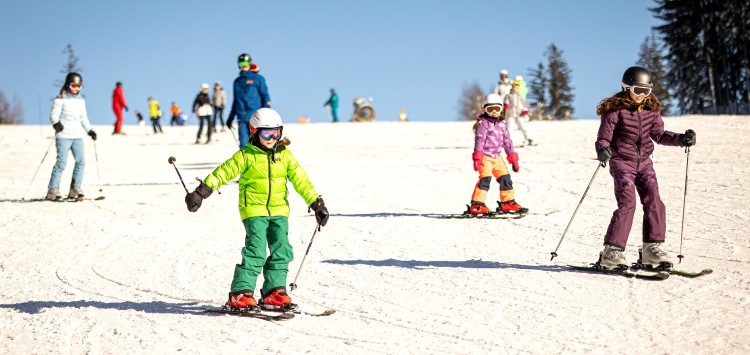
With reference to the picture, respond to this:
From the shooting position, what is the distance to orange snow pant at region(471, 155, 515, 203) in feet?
39.7

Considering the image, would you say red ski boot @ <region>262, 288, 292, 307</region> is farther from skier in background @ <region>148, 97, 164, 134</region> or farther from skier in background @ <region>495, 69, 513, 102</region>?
skier in background @ <region>148, 97, 164, 134</region>

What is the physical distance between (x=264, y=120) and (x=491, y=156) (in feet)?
19.7

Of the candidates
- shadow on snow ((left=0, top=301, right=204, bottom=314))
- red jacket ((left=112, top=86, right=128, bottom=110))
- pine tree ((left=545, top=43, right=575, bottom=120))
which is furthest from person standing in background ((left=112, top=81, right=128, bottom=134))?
pine tree ((left=545, top=43, right=575, bottom=120))

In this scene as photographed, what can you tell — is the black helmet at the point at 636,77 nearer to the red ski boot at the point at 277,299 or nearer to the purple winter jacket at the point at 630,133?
the purple winter jacket at the point at 630,133

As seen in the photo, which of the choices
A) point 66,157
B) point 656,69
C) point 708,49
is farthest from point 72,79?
point 656,69

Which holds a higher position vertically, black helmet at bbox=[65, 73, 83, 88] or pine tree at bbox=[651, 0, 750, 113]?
pine tree at bbox=[651, 0, 750, 113]

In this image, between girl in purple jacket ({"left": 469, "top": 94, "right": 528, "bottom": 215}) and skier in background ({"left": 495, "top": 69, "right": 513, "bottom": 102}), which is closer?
girl in purple jacket ({"left": 469, "top": 94, "right": 528, "bottom": 215})

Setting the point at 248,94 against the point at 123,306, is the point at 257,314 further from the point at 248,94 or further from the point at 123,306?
the point at 248,94

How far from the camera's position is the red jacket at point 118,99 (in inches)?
1177

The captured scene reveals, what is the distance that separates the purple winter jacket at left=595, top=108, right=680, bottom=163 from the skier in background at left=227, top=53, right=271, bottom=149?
27.2 feet

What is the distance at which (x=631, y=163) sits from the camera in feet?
26.0

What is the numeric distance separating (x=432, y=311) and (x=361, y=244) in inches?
140

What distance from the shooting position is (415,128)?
108 ft

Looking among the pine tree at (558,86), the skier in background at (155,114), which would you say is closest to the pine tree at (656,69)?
the pine tree at (558,86)
